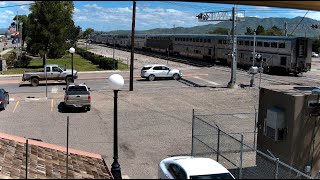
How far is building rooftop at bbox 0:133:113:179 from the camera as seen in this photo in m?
11.2

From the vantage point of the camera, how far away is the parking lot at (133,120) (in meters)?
15.5

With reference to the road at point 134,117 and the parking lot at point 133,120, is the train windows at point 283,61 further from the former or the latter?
the parking lot at point 133,120

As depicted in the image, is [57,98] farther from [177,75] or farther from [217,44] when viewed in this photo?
[217,44]

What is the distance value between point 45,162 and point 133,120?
350 inches

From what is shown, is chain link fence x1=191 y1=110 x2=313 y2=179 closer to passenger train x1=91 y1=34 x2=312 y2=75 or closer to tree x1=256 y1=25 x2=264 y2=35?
passenger train x1=91 y1=34 x2=312 y2=75

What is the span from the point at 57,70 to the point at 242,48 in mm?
26069

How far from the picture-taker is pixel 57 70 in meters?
35.9

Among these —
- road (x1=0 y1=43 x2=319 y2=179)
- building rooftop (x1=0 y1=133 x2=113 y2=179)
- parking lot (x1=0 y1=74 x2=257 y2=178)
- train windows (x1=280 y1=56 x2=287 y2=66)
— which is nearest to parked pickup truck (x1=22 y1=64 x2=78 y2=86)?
road (x1=0 y1=43 x2=319 y2=179)

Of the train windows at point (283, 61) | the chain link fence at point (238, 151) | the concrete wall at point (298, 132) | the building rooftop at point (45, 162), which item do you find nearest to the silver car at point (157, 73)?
the train windows at point (283, 61)

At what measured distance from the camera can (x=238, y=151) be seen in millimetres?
15195

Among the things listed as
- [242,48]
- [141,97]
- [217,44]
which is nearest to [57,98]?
[141,97]

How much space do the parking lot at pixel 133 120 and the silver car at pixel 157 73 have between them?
481 cm

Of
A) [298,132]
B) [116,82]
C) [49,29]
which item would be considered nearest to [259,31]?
[49,29]

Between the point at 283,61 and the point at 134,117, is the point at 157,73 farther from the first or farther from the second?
the point at 134,117
